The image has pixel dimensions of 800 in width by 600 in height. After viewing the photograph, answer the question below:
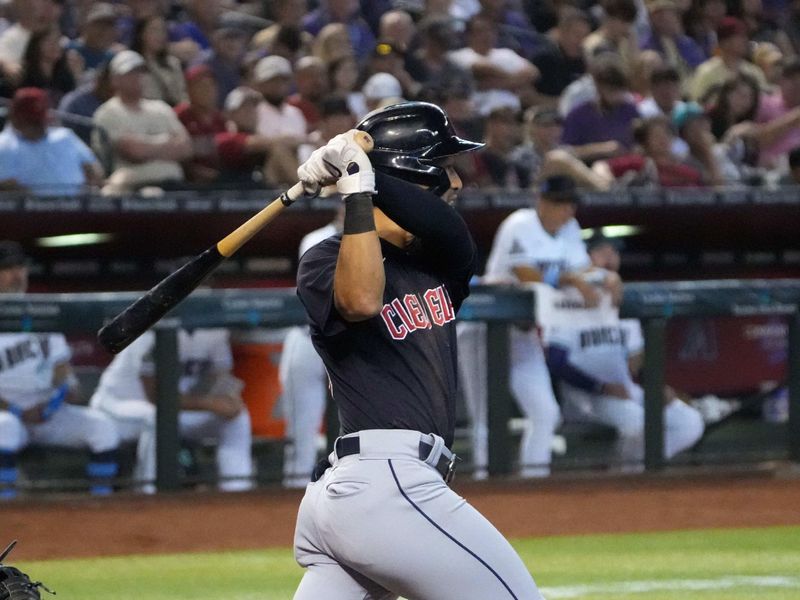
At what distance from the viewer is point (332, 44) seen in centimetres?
1019

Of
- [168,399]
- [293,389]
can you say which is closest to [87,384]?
[168,399]

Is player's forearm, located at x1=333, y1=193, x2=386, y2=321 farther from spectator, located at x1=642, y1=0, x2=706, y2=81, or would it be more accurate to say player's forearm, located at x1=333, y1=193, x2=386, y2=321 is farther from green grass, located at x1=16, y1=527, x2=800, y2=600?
spectator, located at x1=642, y1=0, x2=706, y2=81

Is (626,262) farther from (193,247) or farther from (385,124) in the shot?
(385,124)

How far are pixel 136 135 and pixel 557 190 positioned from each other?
2.49 metres

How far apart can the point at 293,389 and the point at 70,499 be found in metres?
Answer: 1.29

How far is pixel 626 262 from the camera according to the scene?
10.0m

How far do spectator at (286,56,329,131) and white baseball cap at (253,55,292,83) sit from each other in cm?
29

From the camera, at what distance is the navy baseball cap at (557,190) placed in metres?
8.19

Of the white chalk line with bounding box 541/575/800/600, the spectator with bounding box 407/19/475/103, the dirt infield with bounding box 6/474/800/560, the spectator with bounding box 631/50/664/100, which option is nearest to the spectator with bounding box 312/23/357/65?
the spectator with bounding box 407/19/475/103

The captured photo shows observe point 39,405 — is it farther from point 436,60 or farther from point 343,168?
point 343,168

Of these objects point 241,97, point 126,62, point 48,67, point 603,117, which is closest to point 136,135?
point 126,62

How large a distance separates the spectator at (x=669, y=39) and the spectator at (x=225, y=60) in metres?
3.71

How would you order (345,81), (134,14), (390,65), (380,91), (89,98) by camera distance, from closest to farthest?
(89,98) → (380,91) → (345,81) → (134,14) → (390,65)

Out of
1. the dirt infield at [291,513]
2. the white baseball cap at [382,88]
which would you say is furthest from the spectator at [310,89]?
the dirt infield at [291,513]
